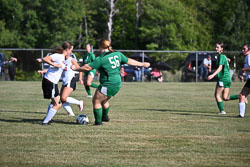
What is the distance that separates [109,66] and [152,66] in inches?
902

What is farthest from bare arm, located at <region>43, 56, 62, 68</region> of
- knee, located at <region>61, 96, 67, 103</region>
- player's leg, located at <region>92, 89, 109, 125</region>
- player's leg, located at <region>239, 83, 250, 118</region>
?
player's leg, located at <region>239, 83, 250, 118</region>

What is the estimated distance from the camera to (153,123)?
1055 cm

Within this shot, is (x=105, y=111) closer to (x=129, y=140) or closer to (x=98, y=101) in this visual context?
(x=98, y=101)

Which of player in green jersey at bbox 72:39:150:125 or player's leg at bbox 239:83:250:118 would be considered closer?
player in green jersey at bbox 72:39:150:125

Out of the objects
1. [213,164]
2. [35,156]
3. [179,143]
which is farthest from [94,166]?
[179,143]

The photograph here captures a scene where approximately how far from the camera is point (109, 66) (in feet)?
30.8

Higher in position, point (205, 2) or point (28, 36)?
point (205, 2)

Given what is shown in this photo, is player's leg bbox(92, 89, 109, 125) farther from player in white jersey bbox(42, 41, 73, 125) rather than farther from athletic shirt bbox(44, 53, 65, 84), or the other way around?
athletic shirt bbox(44, 53, 65, 84)

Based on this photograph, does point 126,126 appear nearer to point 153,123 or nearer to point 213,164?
point 153,123

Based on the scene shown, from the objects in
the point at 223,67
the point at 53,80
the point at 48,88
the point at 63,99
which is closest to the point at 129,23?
the point at 223,67

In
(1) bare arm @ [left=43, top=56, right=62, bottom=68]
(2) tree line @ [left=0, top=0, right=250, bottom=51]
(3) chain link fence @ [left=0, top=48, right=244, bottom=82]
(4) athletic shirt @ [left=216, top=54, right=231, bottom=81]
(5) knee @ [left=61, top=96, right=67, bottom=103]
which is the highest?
(2) tree line @ [left=0, top=0, right=250, bottom=51]

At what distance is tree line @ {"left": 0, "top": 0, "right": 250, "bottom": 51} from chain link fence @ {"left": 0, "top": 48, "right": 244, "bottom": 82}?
45.5 feet

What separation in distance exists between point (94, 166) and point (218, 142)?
2.76m

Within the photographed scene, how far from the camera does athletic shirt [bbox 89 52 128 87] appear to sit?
30.7ft
